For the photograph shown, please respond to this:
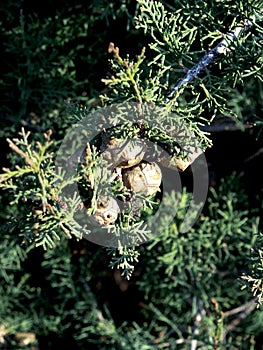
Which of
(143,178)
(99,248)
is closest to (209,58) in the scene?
(143,178)

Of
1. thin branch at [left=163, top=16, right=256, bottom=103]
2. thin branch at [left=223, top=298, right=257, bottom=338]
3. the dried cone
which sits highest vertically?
thin branch at [left=163, top=16, right=256, bottom=103]

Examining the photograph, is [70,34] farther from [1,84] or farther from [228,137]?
[228,137]

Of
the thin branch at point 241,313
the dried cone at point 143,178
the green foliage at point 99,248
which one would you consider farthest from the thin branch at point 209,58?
the thin branch at point 241,313

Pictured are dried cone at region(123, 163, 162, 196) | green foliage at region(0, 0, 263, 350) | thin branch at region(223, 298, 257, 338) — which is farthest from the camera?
thin branch at region(223, 298, 257, 338)

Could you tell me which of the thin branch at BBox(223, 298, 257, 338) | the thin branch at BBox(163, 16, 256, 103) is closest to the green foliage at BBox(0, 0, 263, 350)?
the thin branch at BBox(223, 298, 257, 338)

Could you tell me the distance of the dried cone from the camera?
0.62m

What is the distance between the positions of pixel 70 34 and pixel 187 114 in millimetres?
557

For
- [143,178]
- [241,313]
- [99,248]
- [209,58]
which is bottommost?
[241,313]

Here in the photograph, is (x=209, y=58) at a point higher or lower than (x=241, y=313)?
higher

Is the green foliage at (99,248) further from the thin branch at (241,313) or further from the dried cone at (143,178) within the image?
the dried cone at (143,178)

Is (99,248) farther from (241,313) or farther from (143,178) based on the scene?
(143,178)

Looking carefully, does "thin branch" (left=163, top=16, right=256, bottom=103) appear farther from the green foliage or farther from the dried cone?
the green foliage

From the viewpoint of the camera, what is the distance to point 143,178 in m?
0.62

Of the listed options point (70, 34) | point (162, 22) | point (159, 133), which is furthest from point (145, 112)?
point (70, 34)
